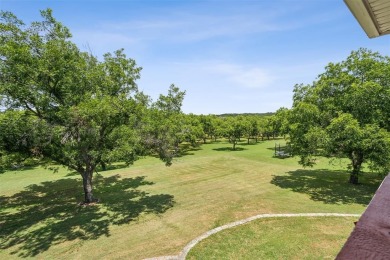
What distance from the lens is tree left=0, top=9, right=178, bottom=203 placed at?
13320 mm

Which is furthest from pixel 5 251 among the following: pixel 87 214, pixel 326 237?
pixel 326 237

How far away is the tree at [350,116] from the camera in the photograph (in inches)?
643

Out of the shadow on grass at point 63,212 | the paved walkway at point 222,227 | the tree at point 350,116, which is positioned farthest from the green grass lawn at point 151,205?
the tree at point 350,116

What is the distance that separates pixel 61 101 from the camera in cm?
1528

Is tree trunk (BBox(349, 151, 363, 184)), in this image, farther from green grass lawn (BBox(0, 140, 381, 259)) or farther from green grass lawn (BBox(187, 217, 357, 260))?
green grass lawn (BBox(187, 217, 357, 260))

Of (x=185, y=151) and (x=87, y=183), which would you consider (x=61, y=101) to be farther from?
(x=185, y=151)

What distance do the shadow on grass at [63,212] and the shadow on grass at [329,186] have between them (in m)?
11.7

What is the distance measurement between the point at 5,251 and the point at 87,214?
472 cm

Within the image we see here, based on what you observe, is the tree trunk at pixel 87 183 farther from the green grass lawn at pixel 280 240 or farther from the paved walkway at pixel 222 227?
the green grass lawn at pixel 280 240

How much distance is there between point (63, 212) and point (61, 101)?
25.2ft

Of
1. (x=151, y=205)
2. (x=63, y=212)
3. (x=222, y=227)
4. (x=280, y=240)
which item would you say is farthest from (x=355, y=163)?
(x=63, y=212)

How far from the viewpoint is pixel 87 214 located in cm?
1570

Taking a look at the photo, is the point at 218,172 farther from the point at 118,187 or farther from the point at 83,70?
the point at 83,70

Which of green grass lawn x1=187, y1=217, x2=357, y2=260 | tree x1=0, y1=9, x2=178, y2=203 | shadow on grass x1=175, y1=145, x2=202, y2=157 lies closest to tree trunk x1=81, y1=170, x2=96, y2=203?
tree x1=0, y1=9, x2=178, y2=203
